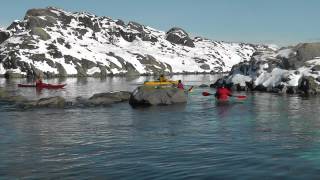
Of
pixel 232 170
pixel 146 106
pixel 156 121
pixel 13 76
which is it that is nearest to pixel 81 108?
pixel 146 106

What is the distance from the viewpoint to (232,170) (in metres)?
21.7

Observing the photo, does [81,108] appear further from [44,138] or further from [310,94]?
[310,94]

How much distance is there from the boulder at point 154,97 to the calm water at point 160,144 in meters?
5.57

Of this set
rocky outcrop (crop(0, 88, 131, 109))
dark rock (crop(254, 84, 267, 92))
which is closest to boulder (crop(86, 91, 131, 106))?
rocky outcrop (crop(0, 88, 131, 109))

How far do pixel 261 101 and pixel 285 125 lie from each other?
2370 cm

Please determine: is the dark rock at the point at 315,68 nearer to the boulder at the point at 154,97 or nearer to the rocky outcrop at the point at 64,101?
the boulder at the point at 154,97

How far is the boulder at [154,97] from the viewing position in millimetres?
54562

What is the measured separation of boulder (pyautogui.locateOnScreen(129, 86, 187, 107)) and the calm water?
5.57 m

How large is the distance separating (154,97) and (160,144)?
26.1 metres

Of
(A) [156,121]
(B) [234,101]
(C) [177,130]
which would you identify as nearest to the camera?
(C) [177,130]

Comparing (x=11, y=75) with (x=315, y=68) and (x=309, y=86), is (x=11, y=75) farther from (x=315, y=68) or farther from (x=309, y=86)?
(x=309, y=86)

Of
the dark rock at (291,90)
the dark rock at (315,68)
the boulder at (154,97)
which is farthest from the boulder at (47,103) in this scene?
the dark rock at (315,68)

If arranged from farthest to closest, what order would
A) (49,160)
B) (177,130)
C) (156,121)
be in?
(156,121) → (177,130) → (49,160)

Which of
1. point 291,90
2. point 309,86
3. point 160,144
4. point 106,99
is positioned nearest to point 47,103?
point 106,99
